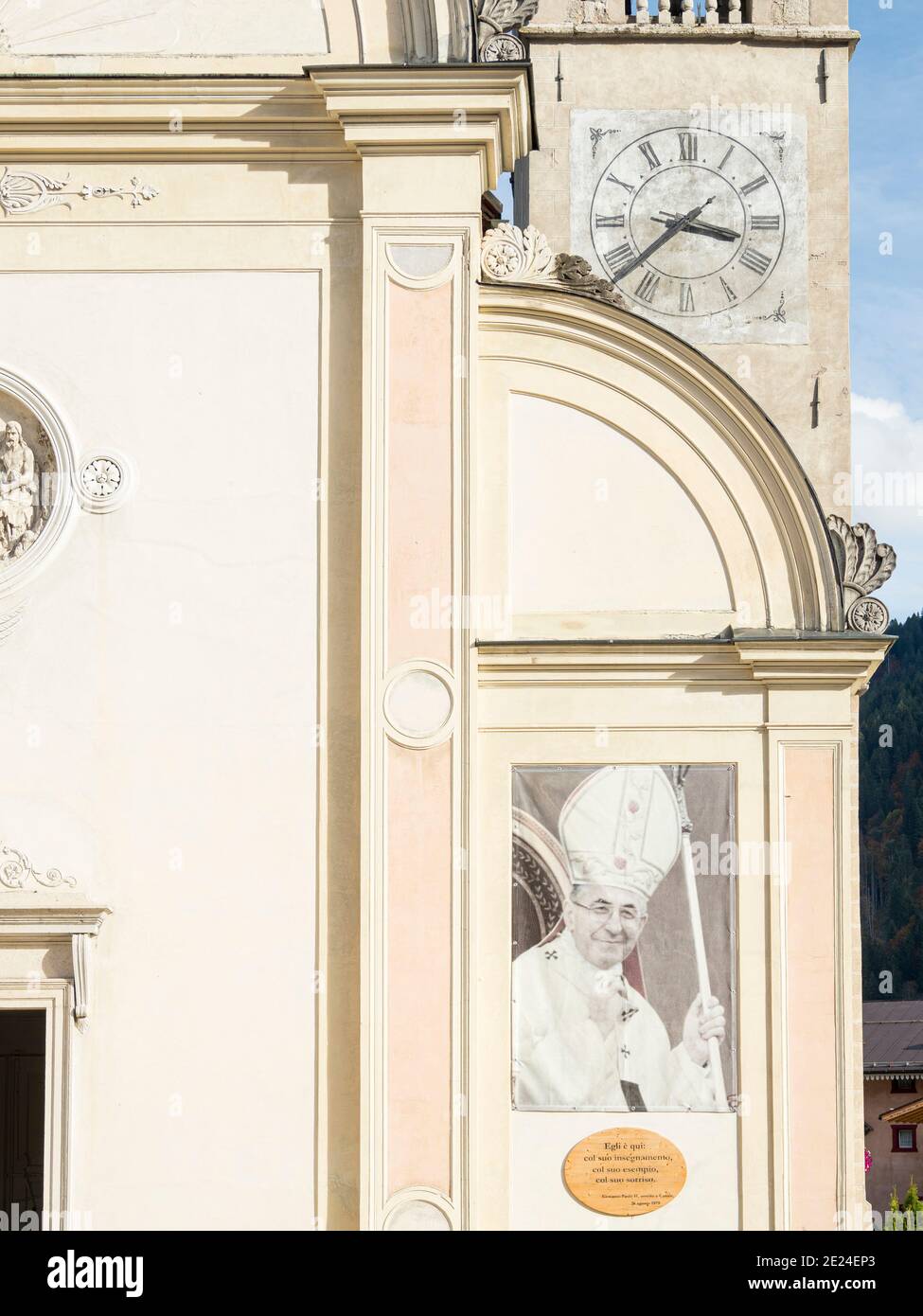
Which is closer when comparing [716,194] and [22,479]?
[22,479]

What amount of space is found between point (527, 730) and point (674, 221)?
15.7 metres

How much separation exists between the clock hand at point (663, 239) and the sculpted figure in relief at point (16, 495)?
601 inches

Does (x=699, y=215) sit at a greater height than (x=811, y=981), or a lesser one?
greater

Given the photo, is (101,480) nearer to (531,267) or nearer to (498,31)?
(531,267)

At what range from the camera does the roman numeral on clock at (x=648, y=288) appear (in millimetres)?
24406

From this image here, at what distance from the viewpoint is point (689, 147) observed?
24.8 m

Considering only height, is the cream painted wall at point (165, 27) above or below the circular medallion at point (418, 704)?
above

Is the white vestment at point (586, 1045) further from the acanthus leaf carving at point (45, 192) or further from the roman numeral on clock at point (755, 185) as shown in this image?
the roman numeral on clock at point (755, 185)

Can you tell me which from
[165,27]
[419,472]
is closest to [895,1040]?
[419,472]

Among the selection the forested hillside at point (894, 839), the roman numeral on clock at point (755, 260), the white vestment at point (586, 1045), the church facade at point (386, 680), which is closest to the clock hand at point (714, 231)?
the roman numeral on clock at point (755, 260)

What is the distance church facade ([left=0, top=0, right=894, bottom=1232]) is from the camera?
977 cm

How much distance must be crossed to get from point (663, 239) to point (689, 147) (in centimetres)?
123

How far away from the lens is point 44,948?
32.3 feet
